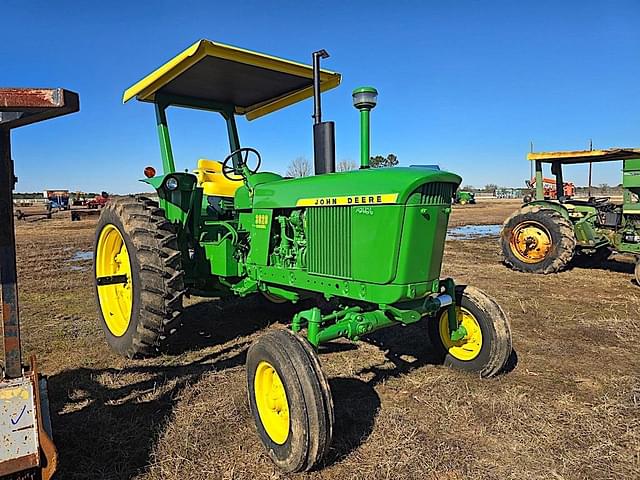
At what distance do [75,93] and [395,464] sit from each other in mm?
2426

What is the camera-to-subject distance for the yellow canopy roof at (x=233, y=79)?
148 inches

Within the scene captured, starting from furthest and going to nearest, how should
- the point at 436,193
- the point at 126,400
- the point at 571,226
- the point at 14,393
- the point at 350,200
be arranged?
the point at 571,226, the point at 126,400, the point at 350,200, the point at 436,193, the point at 14,393

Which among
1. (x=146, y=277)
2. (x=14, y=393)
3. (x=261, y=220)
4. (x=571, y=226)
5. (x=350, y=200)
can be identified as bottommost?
(x=14, y=393)

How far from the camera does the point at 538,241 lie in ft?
28.8

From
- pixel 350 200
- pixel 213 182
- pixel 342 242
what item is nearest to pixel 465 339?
pixel 342 242

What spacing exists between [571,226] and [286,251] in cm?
664

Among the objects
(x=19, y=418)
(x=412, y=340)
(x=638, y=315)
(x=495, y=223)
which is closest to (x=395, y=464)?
(x=19, y=418)

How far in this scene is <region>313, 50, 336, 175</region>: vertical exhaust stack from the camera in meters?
3.68

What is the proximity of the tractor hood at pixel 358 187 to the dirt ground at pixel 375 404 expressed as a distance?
142 cm

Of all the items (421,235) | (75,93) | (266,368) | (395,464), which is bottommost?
(395,464)

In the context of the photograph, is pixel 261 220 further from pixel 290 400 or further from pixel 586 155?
pixel 586 155

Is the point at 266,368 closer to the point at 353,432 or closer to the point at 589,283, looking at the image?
the point at 353,432

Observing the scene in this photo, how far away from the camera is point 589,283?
7.79 metres

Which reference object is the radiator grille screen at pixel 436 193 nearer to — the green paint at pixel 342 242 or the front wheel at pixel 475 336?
the green paint at pixel 342 242
